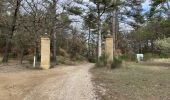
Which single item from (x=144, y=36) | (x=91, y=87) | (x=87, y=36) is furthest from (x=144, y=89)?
(x=144, y=36)

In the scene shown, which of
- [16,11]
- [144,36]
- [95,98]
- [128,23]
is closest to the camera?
[95,98]

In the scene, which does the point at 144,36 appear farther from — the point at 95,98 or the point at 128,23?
the point at 95,98

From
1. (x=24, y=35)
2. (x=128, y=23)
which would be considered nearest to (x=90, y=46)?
(x=128, y=23)

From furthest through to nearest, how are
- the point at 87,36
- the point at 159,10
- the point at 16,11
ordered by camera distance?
the point at 87,36
the point at 159,10
the point at 16,11

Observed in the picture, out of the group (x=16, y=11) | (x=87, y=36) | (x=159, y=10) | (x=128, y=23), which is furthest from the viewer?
(x=87, y=36)

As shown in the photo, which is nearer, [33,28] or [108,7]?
[33,28]

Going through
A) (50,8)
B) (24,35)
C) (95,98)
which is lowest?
(95,98)

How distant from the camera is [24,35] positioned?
117 ft

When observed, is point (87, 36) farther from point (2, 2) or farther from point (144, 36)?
point (2, 2)

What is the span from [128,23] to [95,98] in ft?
147

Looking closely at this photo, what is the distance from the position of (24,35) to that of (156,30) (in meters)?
34.0

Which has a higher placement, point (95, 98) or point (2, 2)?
point (2, 2)

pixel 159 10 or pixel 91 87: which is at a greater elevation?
pixel 159 10

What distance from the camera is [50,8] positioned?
34.8 m
